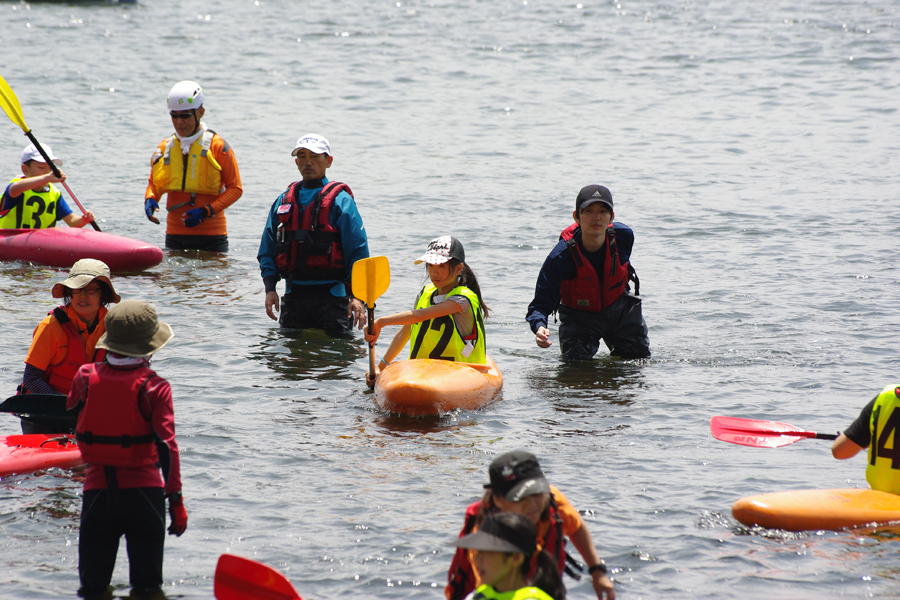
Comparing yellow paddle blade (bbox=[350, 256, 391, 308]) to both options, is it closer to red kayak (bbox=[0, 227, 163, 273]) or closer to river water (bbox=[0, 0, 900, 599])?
river water (bbox=[0, 0, 900, 599])

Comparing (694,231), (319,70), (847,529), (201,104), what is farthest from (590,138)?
(847,529)

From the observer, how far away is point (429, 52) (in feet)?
81.9

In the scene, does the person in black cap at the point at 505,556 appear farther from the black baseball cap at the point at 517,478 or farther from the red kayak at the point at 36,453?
the red kayak at the point at 36,453

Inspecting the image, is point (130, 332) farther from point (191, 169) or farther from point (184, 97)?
point (191, 169)

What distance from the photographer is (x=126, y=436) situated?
12.2 ft

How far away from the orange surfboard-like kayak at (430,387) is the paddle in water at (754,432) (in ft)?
5.14

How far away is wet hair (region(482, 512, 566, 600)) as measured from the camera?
2.88 metres

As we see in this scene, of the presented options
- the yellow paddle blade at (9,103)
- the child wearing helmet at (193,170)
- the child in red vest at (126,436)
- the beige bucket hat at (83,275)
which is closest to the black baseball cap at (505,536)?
the child in red vest at (126,436)

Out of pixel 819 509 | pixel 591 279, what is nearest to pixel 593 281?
pixel 591 279

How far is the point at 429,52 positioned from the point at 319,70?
307 cm

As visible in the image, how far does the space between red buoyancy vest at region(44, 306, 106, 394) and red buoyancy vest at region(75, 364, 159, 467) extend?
0.97 meters

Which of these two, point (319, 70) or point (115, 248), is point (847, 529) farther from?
point (319, 70)

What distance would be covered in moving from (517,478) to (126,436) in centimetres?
151

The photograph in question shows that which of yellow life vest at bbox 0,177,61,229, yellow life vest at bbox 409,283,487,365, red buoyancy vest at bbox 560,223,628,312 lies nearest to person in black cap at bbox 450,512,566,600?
yellow life vest at bbox 409,283,487,365
